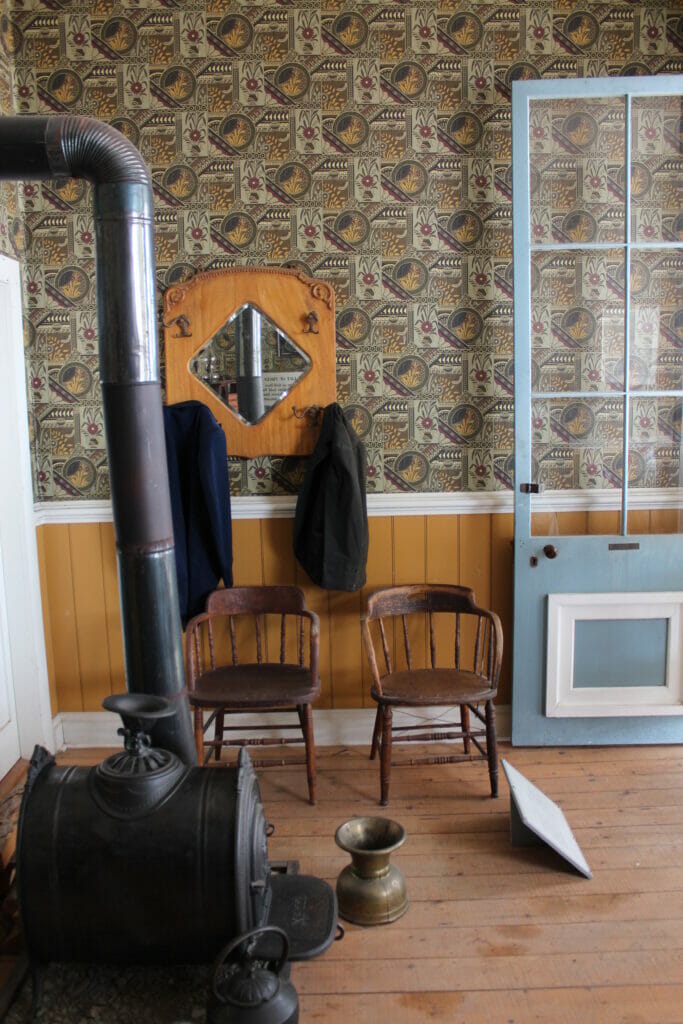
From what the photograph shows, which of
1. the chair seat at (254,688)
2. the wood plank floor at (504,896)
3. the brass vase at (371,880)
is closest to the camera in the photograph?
the wood plank floor at (504,896)

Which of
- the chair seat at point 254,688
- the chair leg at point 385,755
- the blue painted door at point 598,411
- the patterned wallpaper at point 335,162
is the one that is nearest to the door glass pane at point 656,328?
the blue painted door at point 598,411

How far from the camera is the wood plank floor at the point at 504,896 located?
7.17ft

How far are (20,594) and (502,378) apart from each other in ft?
7.23

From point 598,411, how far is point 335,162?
1499 mm

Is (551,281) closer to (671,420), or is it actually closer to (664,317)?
(664,317)

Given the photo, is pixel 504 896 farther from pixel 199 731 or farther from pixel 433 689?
pixel 199 731

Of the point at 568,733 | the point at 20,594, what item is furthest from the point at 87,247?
the point at 568,733

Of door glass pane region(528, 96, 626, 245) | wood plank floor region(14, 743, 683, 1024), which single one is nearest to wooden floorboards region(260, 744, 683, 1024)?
wood plank floor region(14, 743, 683, 1024)

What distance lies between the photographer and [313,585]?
12.1ft

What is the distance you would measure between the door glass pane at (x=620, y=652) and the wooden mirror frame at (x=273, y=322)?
55.7 inches

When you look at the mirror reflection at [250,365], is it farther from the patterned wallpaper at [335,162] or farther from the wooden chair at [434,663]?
the wooden chair at [434,663]

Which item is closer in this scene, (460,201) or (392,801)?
(392,801)

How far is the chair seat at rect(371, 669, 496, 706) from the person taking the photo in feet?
10.0

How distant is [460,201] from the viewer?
11.5 ft
